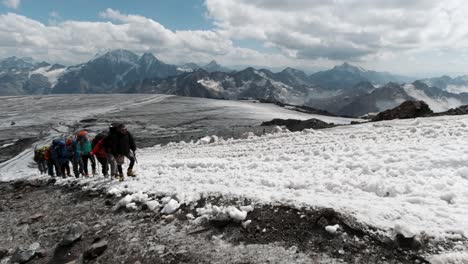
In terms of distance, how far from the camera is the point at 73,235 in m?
7.48

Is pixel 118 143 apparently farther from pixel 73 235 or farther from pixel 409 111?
pixel 409 111

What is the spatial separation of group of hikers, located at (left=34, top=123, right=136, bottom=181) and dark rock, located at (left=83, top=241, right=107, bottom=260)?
496 centimetres

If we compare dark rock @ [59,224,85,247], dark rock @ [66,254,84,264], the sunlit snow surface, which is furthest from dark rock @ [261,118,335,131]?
dark rock @ [66,254,84,264]

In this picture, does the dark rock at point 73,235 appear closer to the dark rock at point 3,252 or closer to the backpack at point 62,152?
the dark rock at point 3,252

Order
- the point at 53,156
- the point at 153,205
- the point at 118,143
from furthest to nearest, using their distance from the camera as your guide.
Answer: the point at 53,156 < the point at 118,143 < the point at 153,205

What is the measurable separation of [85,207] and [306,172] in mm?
6846

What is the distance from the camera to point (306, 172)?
1008 cm

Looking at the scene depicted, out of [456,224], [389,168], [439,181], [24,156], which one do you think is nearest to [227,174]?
[389,168]

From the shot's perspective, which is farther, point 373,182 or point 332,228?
point 373,182

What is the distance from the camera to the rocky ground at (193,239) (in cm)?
556

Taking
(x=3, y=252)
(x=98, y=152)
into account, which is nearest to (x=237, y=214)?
(x=3, y=252)

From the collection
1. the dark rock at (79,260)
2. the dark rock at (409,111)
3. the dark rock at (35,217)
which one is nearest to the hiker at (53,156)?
the dark rock at (35,217)

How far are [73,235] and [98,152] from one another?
5.80 meters

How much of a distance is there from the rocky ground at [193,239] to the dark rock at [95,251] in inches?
0.8
